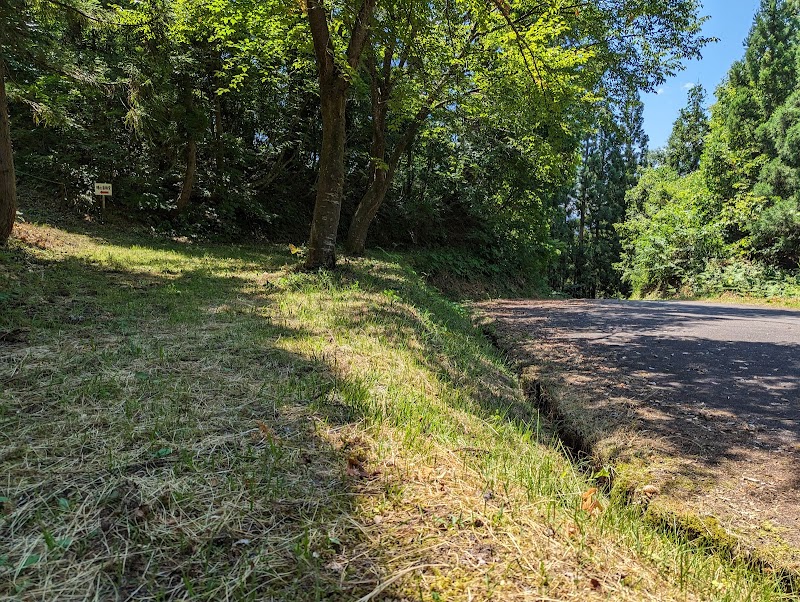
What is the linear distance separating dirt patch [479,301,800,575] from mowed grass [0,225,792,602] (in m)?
0.35

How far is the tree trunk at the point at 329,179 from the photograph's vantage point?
7.47m

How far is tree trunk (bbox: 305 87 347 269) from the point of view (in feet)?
24.5

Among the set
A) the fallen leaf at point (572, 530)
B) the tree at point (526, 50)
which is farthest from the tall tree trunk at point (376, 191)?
the fallen leaf at point (572, 530)

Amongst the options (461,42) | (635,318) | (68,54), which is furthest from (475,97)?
(68,54)

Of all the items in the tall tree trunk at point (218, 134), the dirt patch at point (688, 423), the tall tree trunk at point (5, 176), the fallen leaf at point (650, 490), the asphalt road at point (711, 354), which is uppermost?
the tall tree trunk at point (218, 134)

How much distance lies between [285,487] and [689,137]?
136 feet

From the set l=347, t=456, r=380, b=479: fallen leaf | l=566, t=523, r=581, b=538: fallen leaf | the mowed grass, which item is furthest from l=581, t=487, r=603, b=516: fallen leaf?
l=347, t=456, r=380, b=479: fallen leaf

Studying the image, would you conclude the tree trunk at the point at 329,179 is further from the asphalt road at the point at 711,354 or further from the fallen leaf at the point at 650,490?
the fallen leaf at the point at 650,490

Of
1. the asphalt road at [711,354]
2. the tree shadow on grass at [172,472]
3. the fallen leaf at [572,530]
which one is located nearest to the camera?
the tree shadow on grass at [172,472]

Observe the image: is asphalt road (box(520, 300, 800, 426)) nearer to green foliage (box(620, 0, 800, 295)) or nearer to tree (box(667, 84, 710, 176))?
green foliage (box(620, 0, 800, 295))

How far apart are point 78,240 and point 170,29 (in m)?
5.44

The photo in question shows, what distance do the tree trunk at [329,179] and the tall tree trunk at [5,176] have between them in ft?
15.5

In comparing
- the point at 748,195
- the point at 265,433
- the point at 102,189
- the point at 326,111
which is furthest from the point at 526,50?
the point at 748,195

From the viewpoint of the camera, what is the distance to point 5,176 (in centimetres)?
707
